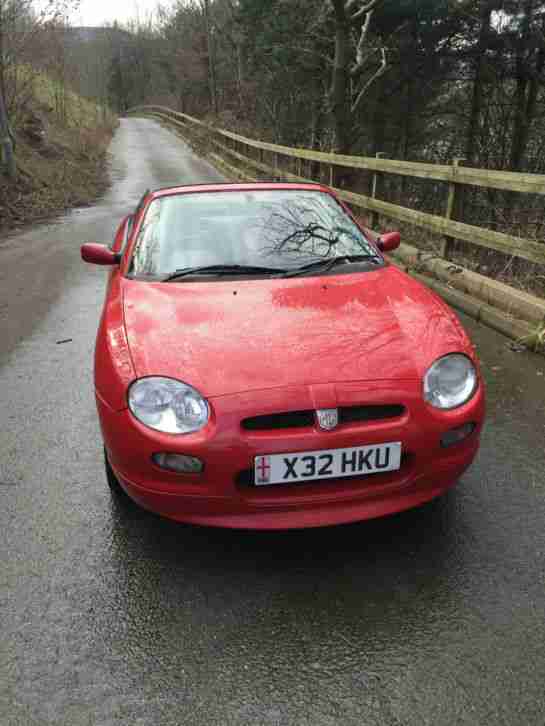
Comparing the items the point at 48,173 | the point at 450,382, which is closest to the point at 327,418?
the point at 450,382

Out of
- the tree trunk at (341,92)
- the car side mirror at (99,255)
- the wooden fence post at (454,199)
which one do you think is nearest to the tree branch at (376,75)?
the tree trunk at (341,92)

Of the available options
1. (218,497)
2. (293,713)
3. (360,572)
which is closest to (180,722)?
(293,713)

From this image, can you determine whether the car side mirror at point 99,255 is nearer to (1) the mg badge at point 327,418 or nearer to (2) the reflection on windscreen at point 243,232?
(2) the reflection on windscreen at point 243,232

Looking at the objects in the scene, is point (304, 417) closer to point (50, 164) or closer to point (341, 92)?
point (341, 92)

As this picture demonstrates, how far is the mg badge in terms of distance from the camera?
2.29 m

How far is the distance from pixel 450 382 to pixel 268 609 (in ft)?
3.77

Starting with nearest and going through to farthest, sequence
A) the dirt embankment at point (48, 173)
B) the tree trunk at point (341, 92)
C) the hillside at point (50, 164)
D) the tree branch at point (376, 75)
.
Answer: the dirt embankment at point (48, 173), the hillside at point (50, 164), the tree trunk at point (341, 92), the tree branch at point (376, 75)

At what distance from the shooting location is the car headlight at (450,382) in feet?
8.12

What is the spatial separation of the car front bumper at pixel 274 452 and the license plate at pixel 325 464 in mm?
28

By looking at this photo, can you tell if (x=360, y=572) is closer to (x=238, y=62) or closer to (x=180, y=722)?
(x=180, y=722)

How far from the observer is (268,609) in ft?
7.41

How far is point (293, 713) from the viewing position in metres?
1.84

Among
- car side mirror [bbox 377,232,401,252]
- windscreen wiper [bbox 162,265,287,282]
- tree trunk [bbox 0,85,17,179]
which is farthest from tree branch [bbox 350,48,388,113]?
windscreen wiper [bbox 162,265,287,282]

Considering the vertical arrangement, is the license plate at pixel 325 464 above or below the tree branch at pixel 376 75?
below
